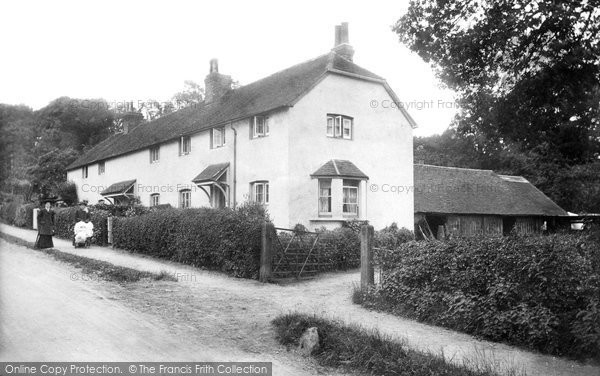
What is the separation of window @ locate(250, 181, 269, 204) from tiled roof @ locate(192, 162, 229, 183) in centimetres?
186

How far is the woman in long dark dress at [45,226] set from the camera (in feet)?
63.3

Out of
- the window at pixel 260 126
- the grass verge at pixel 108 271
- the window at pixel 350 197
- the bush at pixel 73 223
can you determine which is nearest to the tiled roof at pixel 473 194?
the window at pixel 350 197

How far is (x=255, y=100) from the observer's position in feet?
80.3

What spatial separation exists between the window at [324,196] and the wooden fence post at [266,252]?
A: 820cm

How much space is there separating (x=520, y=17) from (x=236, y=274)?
943cm

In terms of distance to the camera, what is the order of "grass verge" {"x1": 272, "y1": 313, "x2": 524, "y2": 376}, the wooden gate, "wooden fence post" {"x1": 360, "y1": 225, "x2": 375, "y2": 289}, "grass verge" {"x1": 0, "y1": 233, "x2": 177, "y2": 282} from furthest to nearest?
the wooden gate, "grass verge" {"x1": 0, "y1": 233, "x2": 177, "y2": 282}, "wooden fence post" {"x1": 360, "y1": 225, "x2": 375, "y2": 289}, "grass verge" {"x1": 272, "y1": 313, "x2": 524, "y2": 376}

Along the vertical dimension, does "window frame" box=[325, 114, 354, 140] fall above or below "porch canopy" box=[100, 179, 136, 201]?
above

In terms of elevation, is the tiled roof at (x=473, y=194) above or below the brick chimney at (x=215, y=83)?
below

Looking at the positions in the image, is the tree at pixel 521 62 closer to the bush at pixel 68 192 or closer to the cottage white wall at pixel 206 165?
the cottage white wall at pixel 206 165

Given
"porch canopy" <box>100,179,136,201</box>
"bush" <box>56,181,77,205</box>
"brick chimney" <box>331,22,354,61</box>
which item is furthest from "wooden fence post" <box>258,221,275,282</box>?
"bush" <box>56,181,77,205</box>

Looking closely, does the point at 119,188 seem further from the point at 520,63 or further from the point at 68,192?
the point at 520,63

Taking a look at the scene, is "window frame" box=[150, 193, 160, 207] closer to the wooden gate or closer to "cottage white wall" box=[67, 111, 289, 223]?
"cottage white wall" box=[67, 111, 289, 223]

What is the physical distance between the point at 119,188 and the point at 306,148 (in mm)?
17129

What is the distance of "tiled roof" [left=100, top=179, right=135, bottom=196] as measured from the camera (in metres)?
32.8
